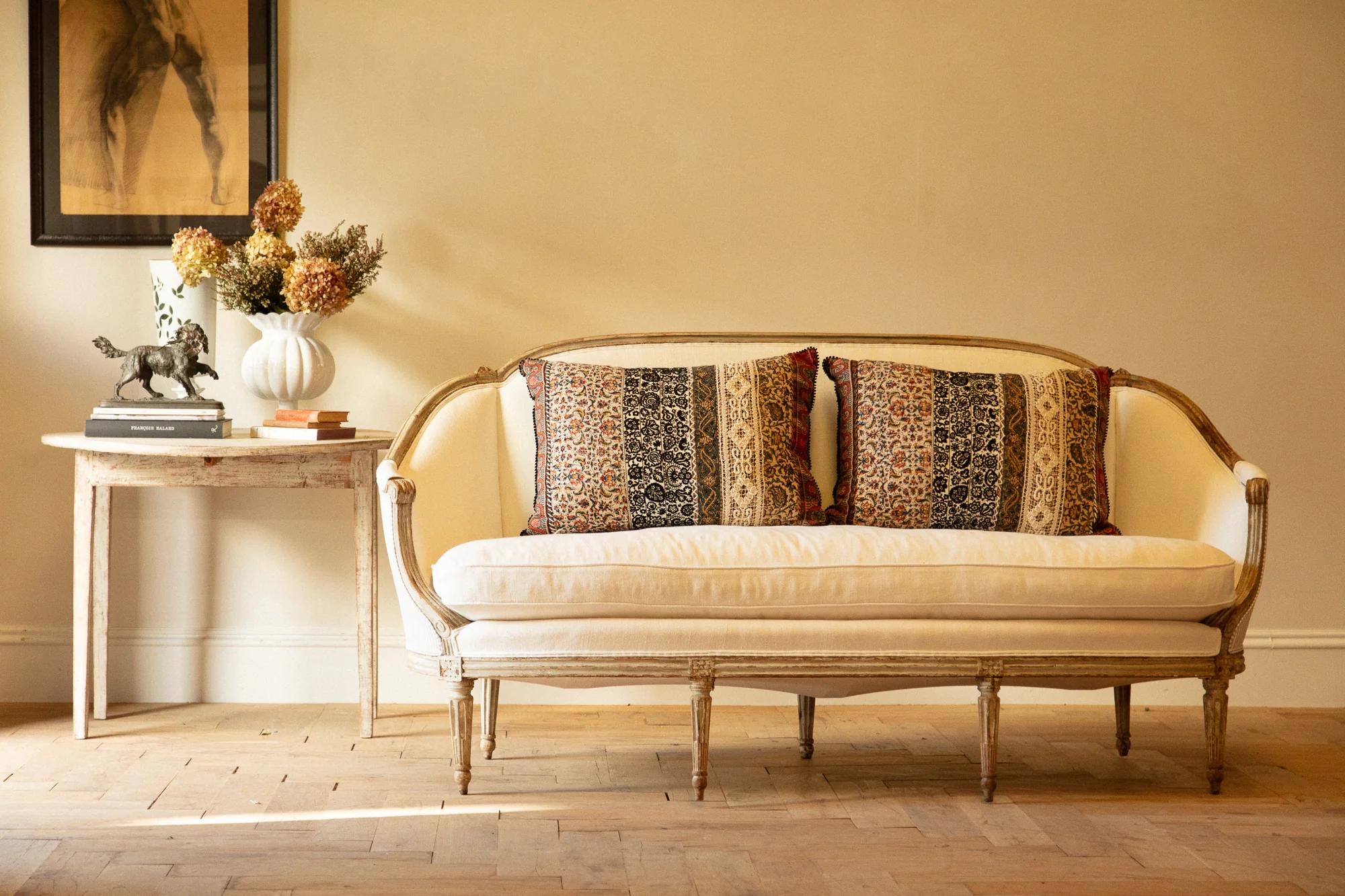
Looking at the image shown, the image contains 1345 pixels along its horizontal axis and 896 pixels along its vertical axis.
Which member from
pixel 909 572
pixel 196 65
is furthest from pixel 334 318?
pixel 909 572

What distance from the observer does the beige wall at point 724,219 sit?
10.8ft

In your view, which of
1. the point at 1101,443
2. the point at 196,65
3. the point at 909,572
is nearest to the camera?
the point at 909,572

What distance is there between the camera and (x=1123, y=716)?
2.78 metres

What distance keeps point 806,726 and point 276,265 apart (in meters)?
1.69

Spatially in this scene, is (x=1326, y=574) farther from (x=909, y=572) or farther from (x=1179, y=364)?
(x=909, y=572)

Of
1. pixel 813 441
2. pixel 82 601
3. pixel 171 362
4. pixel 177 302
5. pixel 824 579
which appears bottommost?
pixel 82 601

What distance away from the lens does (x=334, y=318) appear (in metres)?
3.30

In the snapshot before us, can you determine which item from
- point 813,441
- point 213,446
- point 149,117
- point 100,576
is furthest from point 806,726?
point 149,117

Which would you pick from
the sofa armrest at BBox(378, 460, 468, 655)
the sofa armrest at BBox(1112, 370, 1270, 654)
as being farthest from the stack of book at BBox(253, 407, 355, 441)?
the sofa armrest at BBox(1112, 370, 1270, 654)

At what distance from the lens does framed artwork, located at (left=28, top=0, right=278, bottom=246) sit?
3.23 m

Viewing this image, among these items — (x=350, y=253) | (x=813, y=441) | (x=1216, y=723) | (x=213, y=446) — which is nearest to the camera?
Answer: (x=1216, y=723)

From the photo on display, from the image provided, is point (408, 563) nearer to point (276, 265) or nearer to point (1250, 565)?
point (276, 265)

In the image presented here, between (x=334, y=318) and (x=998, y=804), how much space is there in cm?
212

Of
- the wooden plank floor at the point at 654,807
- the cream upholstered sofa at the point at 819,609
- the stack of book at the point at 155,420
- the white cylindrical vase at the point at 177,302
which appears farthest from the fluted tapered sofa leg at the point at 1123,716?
the white cylindrical vase at the point at 177,302
